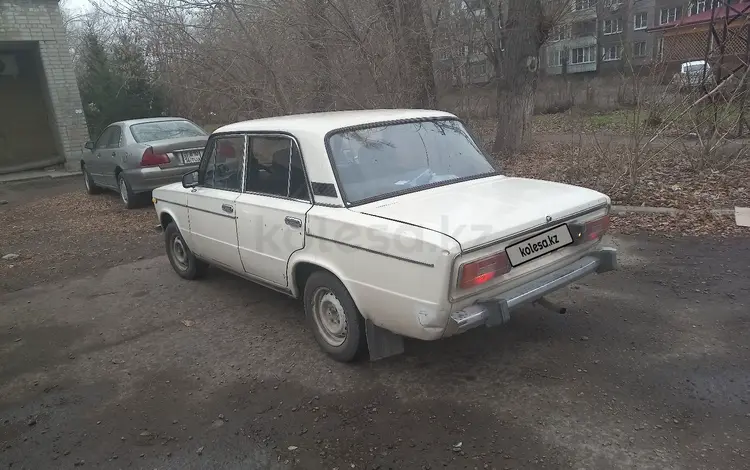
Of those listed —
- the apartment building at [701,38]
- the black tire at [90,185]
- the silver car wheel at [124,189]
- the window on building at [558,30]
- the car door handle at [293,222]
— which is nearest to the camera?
the car door handle at [293,222]

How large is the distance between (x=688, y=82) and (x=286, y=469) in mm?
8334

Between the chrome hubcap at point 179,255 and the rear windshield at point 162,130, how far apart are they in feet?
14.2

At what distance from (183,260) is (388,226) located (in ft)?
11.3

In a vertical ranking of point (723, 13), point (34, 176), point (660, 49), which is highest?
point (723, 13)

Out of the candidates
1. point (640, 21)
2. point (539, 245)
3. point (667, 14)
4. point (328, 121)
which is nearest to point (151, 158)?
point (328, 121)

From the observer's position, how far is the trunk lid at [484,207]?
2967mm

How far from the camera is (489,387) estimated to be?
3.28 metres

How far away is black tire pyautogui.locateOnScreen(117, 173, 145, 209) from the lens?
9356 millimetres

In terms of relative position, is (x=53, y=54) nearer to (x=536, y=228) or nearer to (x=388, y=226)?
(x=388, y=226)

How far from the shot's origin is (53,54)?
14281 millimetres

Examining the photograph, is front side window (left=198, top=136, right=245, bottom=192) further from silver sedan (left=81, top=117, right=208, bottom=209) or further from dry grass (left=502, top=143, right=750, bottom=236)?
silver sedan (left=81, top=117, right=208, bottom=209)

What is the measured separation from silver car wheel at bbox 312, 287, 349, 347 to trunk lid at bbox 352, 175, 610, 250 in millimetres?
686

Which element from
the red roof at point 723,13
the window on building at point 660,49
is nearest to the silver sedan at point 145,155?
the window on building at point 660,49

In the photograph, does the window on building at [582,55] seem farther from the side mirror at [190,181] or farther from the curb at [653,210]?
the side mirror at [190,181]
